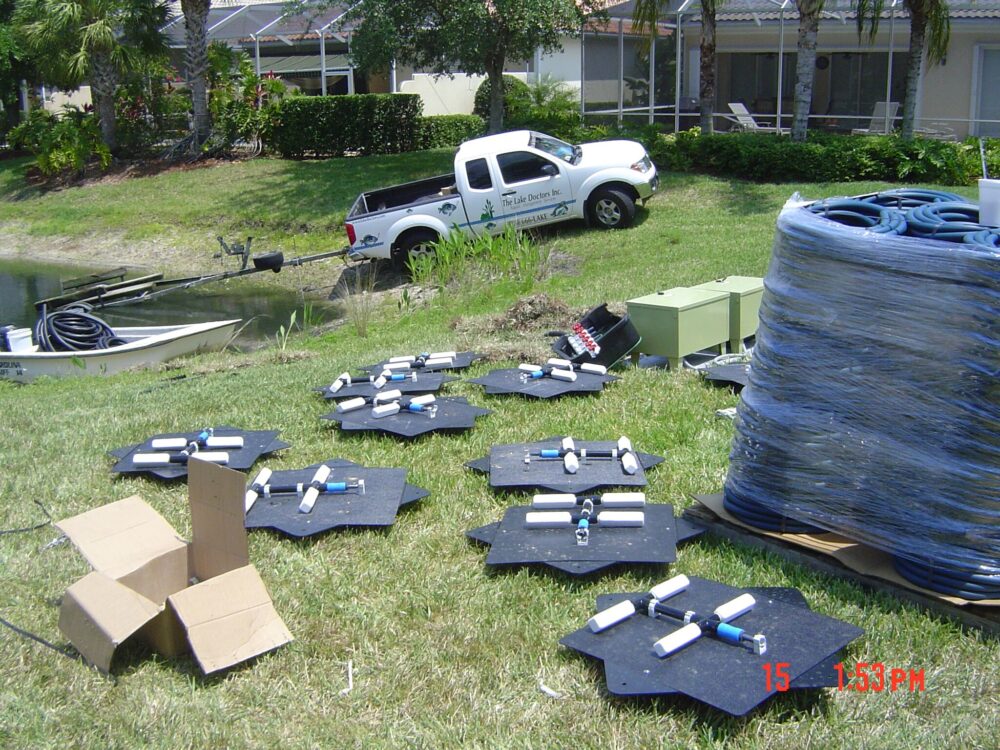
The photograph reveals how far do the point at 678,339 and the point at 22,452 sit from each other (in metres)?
4.67

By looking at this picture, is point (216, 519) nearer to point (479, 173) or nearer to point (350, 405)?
point (350, 405)

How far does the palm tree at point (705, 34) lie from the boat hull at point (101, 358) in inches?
469

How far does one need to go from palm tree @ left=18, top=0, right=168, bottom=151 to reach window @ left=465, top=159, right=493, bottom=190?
1389 cm

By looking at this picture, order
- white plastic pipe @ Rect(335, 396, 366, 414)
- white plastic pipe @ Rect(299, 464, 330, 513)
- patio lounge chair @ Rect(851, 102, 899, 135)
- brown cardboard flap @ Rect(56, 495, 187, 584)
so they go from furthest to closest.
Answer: patio lounge chair @ Rect(851, 102, 899, 135) → white plastic pipe @ Rect(335, 396, 366, 414) → white plastic pipe @ Rect(299, 464, 330, 513) → brown cardboard flap @ Rect(56, 495, 187, 584)

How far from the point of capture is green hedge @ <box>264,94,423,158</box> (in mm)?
24688

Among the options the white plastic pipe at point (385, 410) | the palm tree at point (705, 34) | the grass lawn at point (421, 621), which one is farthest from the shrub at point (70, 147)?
the white plastic pipe at point (385, 410)

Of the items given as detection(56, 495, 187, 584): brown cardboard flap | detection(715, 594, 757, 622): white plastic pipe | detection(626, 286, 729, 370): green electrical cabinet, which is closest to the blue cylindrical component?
detection(715, 594, 757, 622): white plastic pipe

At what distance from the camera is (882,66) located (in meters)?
23.0

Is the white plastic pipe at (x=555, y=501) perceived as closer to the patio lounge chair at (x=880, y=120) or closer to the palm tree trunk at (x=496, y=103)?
the palm tree trunk at (x=496, y=103)

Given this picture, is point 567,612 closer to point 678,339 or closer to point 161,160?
point 678,339

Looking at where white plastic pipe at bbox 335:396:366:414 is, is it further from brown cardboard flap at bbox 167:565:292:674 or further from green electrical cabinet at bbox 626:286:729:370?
brown cardboard flap at bbox 167:565:292:674

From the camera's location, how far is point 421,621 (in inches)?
169

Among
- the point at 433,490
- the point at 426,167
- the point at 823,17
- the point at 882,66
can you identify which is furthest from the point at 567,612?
the point at 882,66

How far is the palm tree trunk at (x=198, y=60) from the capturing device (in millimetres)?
23906
